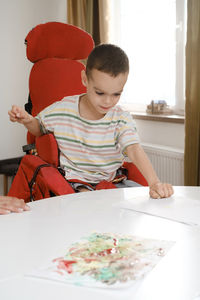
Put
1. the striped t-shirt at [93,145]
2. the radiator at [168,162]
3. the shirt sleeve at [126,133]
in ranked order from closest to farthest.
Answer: the shirt sleeve at [126,133] → the striped t-shirt at [93,145] → the radiator at [168,162]

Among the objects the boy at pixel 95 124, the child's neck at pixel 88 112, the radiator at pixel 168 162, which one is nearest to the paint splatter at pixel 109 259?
the boy at pixel 95 124

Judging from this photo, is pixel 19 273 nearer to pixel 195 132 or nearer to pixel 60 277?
pixel 60 277

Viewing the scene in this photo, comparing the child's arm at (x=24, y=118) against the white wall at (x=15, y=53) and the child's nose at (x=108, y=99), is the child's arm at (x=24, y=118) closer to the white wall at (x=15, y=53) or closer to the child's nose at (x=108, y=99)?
the child's nose at (x=108, y=99)

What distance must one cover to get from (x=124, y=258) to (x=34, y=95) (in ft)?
5.22

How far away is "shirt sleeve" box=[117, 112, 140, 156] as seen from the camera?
1509 millimetres

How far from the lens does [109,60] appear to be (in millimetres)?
1417

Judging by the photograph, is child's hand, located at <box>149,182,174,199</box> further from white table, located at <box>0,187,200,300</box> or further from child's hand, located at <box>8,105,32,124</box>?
child's hand, located at <box>8,105,32,124</box>

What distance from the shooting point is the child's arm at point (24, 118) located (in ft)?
4.73

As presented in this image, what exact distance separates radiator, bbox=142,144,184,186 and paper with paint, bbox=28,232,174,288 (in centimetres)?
203

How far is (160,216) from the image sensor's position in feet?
3.19

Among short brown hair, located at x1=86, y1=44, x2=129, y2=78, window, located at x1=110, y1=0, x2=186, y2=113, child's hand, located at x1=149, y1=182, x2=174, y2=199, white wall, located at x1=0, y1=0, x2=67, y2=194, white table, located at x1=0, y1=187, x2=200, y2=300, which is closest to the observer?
white table, located at x1=0, y1=187, x2=200, y2=300

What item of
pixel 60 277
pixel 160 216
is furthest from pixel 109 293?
pixel 160 216

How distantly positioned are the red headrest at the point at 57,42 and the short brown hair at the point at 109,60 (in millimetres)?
738

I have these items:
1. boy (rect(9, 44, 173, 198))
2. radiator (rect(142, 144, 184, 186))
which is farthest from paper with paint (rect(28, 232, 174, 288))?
radiator (rect(142, 144, 184, 186))
